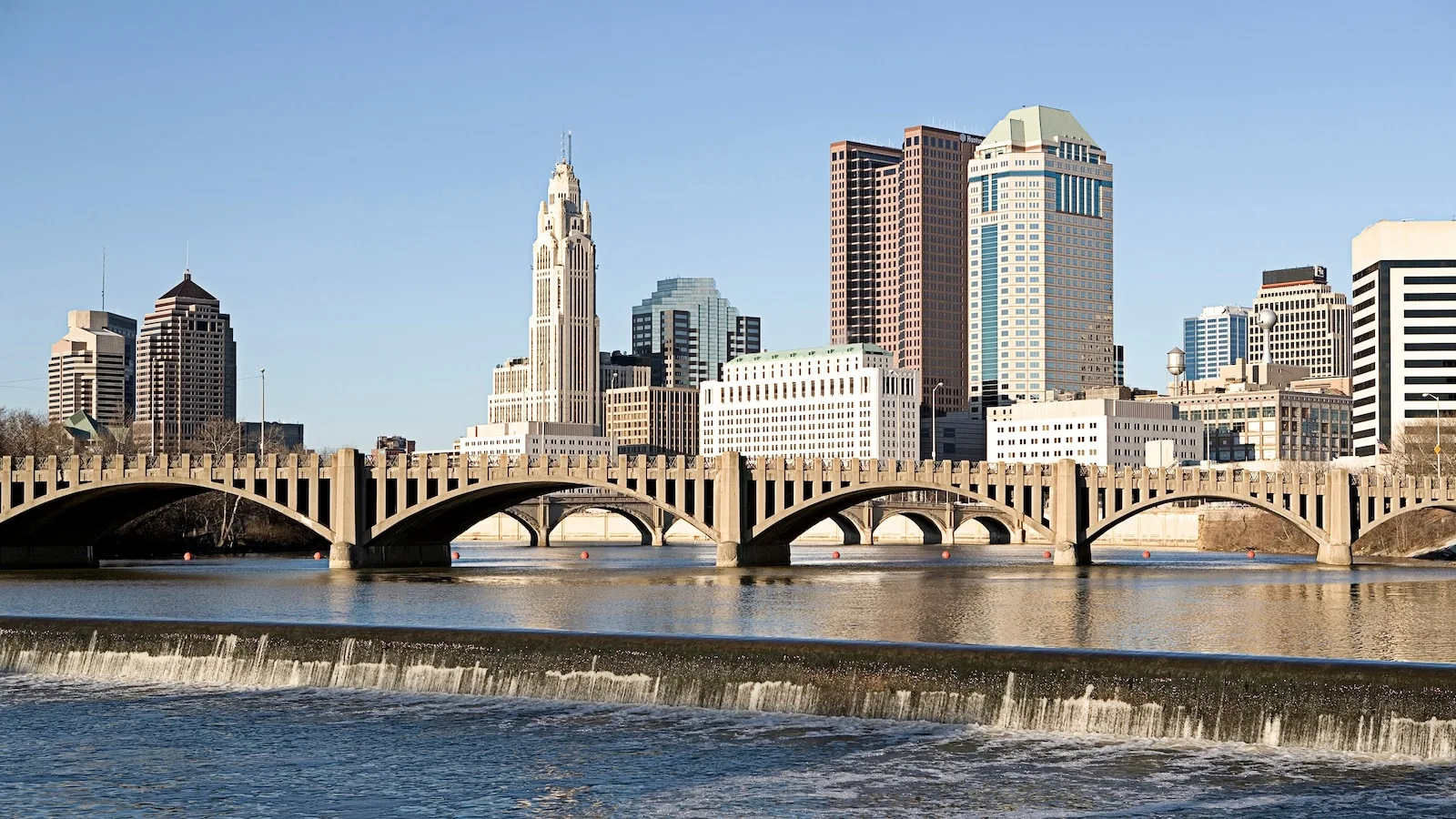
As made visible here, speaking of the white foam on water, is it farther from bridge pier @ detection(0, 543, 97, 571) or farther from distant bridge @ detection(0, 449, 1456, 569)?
bridge pier @ detection(0, 543, 97, 571)

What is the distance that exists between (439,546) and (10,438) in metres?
70.6

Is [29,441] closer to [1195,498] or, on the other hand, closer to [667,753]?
[1195,498]

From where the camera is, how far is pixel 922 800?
111 feet

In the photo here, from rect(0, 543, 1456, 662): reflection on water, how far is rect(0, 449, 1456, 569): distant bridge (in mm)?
3762

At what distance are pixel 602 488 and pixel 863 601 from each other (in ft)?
134

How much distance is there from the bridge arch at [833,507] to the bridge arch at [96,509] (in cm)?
2993

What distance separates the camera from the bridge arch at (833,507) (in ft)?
400

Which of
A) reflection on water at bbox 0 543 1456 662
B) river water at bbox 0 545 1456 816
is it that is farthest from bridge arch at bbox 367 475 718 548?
river water at bbox 0 545 1456 816

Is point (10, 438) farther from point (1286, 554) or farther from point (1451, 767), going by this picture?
point (1451, 767)

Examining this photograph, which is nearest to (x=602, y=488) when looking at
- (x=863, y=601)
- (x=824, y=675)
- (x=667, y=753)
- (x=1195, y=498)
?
(x=863, y=601)

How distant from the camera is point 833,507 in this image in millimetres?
130750

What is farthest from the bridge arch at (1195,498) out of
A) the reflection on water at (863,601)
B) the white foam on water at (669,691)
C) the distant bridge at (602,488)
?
the white foam on water at (669,691)

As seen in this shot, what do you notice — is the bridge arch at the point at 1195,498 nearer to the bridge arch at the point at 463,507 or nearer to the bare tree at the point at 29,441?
the bridge arch at the point at 463,507

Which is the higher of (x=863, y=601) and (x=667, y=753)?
(x=863, y=601)
